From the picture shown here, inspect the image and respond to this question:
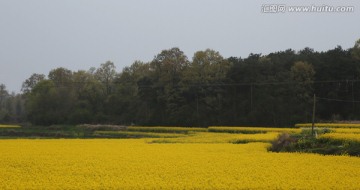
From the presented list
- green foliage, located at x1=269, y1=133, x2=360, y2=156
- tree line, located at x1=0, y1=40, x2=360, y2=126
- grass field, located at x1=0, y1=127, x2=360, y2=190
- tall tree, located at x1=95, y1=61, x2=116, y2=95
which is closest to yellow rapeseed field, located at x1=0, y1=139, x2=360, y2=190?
grass field, located at x1=0, y1=127, x2=360, y2=190

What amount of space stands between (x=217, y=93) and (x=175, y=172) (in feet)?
164

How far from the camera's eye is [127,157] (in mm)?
20656

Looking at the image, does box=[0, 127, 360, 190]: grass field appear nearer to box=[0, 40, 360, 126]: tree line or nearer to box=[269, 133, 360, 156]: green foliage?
box=[269, 133, 360, 156]: green foliage

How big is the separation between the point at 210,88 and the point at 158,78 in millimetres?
9810

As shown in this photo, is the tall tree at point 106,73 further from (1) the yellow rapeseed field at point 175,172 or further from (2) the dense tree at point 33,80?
(1) the yellow rapeseed field at point 175,172

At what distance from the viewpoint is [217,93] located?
6531cm

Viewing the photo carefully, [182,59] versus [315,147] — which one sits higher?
[182,59]

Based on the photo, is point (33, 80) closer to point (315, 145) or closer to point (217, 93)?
point (217, 93)

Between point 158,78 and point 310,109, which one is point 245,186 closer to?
point 310,109

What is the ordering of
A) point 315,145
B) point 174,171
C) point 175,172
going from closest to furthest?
point 175,172 → point 174,171 → point 315,145

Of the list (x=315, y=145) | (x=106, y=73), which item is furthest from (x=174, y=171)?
(x=106, y=73)

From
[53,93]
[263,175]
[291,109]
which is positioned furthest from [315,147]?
[53,93]

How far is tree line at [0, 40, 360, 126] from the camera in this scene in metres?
57.7

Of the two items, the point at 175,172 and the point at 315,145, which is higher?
the point at 315,145
